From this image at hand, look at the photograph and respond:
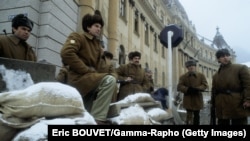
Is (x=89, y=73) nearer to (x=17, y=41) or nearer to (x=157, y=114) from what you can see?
(x=17, y=41)

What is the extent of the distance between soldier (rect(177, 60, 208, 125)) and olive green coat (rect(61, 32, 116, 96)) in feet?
10.8

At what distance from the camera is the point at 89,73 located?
3473 mm

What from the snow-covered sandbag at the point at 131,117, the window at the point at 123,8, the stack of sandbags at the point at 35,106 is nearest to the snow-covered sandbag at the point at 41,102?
the stack of sandbags at the point at 35,106

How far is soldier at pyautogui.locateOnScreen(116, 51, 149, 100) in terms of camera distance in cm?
581

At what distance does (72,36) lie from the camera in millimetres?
3641

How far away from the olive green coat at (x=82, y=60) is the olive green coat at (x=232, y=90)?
97.8 inches

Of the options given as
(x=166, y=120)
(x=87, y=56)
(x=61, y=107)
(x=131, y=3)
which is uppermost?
(x=131, y=3)

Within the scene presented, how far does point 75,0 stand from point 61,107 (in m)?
9.21

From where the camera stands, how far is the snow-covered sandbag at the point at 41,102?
2575mm

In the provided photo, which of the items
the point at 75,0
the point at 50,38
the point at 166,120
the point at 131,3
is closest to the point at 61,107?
the point at 166,120

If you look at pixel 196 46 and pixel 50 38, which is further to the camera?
pixel 196 46

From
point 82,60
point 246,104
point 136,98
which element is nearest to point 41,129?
point 82,60

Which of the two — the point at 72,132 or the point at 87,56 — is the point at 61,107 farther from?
the point at 87,56

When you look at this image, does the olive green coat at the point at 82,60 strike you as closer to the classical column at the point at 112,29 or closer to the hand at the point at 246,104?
the hand at the point at 246,104
